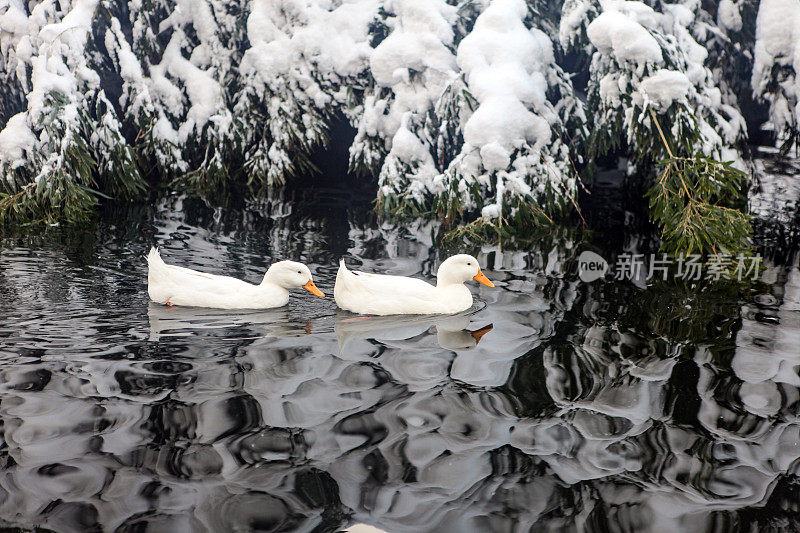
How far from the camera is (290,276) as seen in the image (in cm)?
513

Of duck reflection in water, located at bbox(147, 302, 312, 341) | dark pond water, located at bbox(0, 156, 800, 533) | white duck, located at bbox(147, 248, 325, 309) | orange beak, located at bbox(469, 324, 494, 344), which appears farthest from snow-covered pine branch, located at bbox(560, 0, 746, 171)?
duck reflection in water, located at bbox(147, 302, 312, 341)

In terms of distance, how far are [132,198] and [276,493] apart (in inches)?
255

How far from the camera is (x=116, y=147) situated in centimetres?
738

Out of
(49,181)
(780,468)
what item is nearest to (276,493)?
(780,468)

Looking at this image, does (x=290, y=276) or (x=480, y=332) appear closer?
(x=480, y=332)

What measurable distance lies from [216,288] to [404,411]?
7.22 feet

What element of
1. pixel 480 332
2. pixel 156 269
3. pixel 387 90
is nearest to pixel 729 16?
pixel 387 90

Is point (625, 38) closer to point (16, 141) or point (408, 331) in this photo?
point (408, 331)

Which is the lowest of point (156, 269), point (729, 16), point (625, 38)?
point (156, 269)

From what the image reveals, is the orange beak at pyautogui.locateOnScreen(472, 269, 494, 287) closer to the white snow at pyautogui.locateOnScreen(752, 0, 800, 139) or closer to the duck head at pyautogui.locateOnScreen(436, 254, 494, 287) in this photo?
the duck head at pyautogui.locateOnScreen(436, 254, 494, 287)

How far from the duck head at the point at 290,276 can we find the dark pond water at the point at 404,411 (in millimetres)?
178

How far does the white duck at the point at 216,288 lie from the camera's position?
5.01m

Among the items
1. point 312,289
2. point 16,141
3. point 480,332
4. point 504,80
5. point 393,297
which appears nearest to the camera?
point 480,332

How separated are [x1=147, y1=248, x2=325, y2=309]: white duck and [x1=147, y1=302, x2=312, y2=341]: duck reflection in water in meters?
0.06
